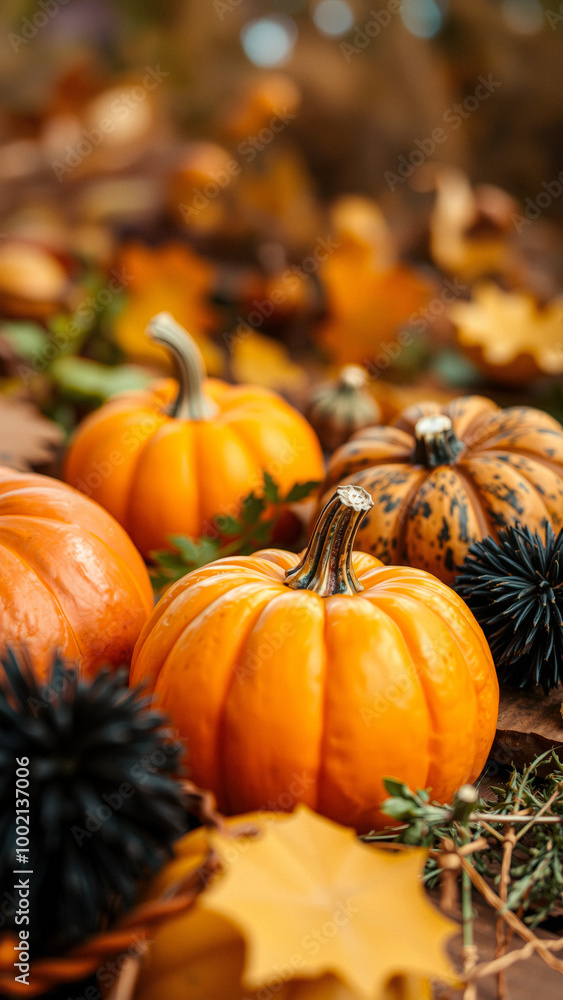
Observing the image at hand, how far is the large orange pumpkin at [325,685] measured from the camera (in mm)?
957

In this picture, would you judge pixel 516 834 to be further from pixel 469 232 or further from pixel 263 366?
pixel 469 232

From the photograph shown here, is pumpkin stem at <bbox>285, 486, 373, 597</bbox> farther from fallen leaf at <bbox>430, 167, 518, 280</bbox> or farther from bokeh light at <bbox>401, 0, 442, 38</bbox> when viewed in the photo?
bokeh light at <bbox>401, 0, 442, 38</bbox>

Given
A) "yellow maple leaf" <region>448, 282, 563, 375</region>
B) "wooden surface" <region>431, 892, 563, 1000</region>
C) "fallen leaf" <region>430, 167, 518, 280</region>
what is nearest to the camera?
"wooden surface" <region>431, 892, 563, 1000</region>

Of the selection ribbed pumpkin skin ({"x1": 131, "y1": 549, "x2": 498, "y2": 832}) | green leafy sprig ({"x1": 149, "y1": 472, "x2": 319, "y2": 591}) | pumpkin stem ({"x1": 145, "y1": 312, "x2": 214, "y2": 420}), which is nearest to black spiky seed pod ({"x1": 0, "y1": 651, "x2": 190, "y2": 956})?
ribbed pumpkin skin ({"x1": 131, "y1": 549, "x2": 498, "y2": 832})

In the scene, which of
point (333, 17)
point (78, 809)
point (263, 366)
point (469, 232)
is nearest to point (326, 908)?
point (78, 809)

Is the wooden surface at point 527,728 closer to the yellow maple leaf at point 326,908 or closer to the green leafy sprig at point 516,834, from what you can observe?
the green leafy sprig at point 516,834

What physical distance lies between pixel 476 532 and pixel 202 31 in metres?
4.02

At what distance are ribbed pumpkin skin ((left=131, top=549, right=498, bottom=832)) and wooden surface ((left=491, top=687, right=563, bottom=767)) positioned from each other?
0.48 feet

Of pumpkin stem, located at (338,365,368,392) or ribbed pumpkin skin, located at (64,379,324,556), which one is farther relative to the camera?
pumpkin stem, located at (338,365,368,392)

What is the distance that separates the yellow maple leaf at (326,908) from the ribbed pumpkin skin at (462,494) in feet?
2.32

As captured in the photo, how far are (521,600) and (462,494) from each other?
0.29 m

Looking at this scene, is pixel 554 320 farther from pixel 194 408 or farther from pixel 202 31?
pixel 202 31

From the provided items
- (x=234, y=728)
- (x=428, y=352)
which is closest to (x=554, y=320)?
(x=428, y=352)

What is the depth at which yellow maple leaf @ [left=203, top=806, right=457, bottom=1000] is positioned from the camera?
67cm
